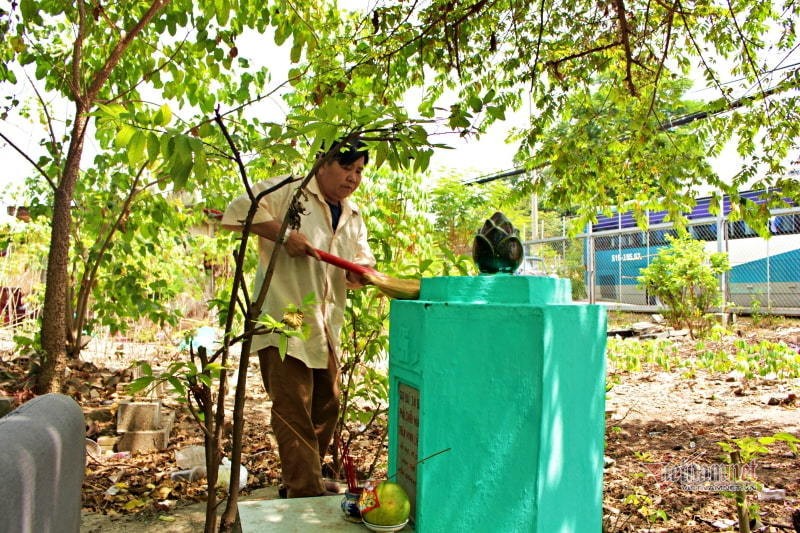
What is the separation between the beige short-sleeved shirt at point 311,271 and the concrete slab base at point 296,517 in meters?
0.70

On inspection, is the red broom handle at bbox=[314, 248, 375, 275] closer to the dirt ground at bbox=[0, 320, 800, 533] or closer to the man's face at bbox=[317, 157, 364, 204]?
the man's face at bbox=[317, 157, 364, 204]

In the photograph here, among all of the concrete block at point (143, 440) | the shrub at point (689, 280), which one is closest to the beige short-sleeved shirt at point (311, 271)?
the concrete block at point (143, 440)

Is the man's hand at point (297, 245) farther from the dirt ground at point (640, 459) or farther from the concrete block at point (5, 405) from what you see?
the concrete block at point (5, 405)

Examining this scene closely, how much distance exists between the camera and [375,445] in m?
4.36

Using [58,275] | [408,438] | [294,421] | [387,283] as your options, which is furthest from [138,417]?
[408,438]

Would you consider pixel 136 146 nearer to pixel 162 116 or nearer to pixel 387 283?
pixel 162 116

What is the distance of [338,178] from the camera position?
293 centimetres

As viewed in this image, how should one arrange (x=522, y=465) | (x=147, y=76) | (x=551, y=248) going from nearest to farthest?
(x=522, y=465) < (x=147, y=76) < (x=551, y=248)

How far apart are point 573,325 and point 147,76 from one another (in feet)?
14.6

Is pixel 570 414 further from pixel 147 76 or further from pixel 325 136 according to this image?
pixel 147 76

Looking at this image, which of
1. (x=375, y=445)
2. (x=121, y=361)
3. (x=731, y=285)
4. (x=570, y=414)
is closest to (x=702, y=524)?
(x=570, y=414)

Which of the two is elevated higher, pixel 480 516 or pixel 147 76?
pixel 147 76

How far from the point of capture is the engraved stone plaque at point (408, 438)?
2045mm

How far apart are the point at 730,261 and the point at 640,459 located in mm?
9098
